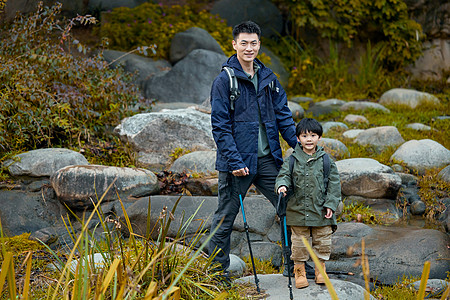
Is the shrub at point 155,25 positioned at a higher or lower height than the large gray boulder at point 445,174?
higher

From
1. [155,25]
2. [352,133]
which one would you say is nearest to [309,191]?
[352,133]

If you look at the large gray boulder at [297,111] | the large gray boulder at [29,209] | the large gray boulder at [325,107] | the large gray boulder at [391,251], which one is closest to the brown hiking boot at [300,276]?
the large gray boulder at [391,251]

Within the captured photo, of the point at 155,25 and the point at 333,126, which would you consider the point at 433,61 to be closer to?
the point at 333,126

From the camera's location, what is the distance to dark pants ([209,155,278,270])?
3.55 meters

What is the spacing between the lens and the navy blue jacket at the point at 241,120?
344 cm

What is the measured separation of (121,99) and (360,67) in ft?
19.1

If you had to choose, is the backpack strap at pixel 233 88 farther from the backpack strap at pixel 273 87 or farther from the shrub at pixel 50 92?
the shrub at pixel 50 92

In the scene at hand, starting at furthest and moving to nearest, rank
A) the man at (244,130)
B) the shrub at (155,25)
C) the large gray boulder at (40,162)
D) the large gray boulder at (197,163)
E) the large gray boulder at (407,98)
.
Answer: the shrub at (155,25) < the large gray boulder at (407,98) < the large gray boulder at (197,163) < the large gray boulder at (40,162) < the man at (244,130)

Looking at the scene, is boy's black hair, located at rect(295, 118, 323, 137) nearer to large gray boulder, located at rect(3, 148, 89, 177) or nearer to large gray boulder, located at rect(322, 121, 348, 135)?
large gray boulder, located at rect(3, 148, 89, 177)

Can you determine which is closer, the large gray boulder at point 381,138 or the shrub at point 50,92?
the shrub at point 50,92

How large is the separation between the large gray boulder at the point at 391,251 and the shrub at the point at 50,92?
12.3 ft

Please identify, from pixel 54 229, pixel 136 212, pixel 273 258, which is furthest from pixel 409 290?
pixel 54 229

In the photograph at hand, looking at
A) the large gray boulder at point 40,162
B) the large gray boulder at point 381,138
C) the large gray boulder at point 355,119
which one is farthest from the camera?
the large gray boulder at point 355,119

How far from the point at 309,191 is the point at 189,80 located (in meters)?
6.30
